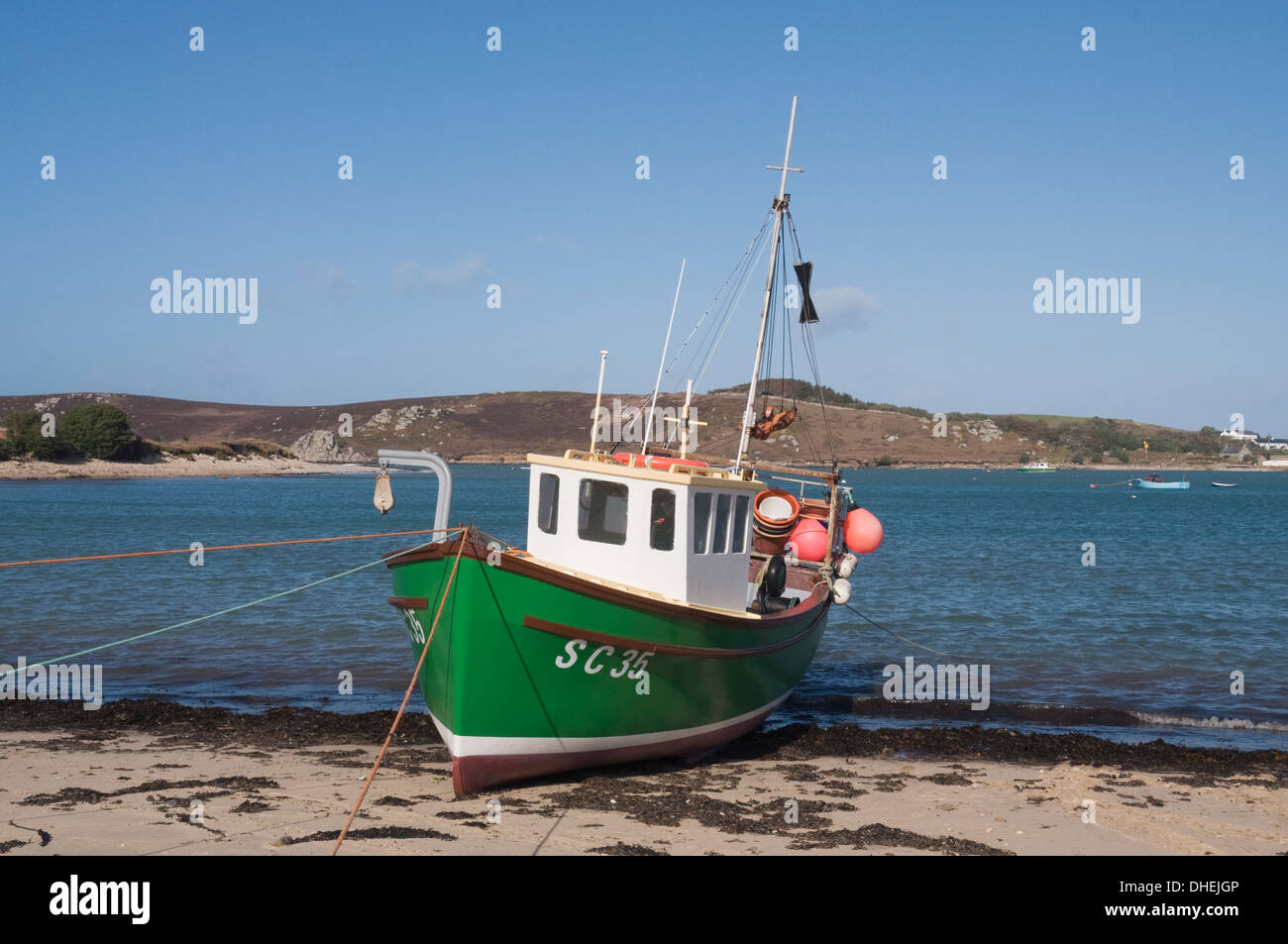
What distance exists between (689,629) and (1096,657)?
1367 cm

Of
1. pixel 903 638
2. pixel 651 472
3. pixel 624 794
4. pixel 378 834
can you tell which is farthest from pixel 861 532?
pixel 378 834

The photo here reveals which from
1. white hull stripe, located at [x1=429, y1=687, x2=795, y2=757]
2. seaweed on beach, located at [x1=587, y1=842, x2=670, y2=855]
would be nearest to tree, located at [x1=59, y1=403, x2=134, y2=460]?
white hull stripe, located at [x1=429, y1=687, x2=795, y2=757]

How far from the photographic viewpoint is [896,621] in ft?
91.5

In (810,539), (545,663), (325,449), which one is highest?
(810,539)

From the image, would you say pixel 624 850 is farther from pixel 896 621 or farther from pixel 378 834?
pixel 896 621

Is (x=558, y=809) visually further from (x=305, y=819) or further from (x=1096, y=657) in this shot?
(x=1096, y=657)

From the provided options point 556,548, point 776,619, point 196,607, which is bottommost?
point 196,607

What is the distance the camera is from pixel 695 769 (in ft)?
43.8

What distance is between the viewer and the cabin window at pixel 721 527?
1347 centimetres

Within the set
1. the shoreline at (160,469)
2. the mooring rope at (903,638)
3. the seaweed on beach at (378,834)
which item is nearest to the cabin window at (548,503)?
the seaweed on beach at (378,834)

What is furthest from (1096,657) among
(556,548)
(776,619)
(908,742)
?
(556,548)

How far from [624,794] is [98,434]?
102032 mm

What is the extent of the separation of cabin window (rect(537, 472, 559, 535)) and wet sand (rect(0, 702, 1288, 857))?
3.03 meters

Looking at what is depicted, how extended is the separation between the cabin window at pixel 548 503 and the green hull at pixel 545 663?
1.98 metres
